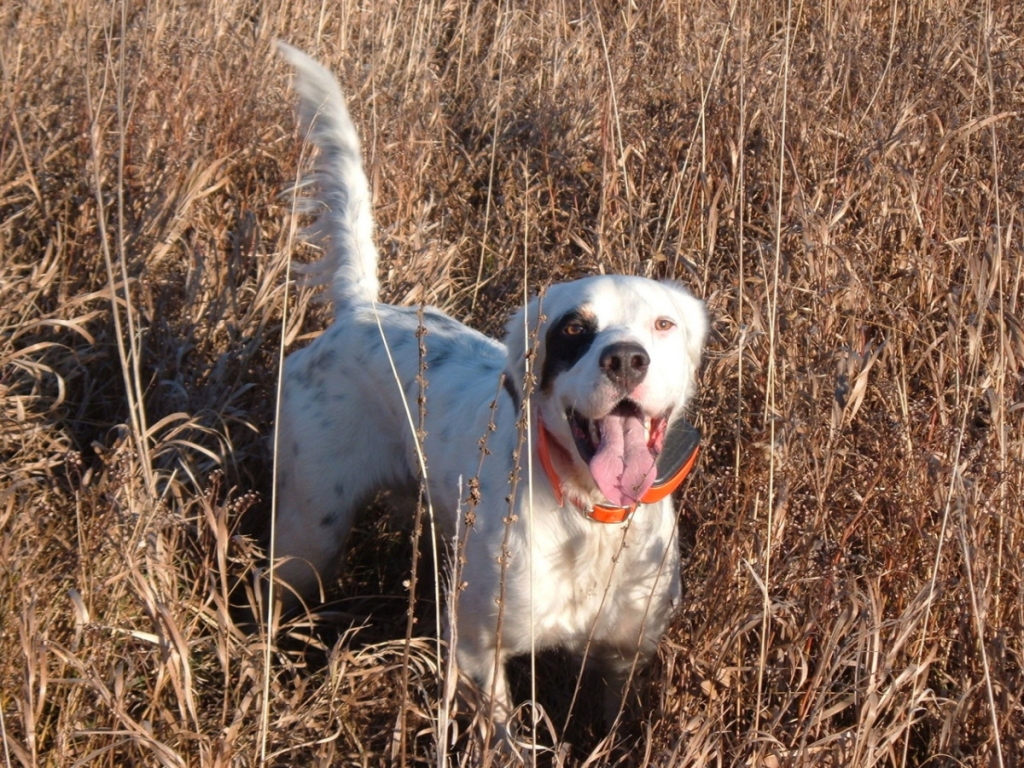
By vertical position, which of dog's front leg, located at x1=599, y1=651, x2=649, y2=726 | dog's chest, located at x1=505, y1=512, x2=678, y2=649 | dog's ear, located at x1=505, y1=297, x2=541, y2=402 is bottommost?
dog's front leg, located at x1=599, y1=651, x2=649, y2=726

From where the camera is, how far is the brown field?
2.25 metres

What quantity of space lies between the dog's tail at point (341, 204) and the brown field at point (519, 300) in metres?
0.39

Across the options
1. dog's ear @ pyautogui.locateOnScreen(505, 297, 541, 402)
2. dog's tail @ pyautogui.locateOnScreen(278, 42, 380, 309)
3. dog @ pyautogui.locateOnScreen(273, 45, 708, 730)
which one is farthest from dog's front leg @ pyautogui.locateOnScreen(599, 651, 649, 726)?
dog's tail @ pyautogui.locateOnScreen(278, 42, 380, 309)

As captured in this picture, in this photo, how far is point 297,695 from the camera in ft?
7.46

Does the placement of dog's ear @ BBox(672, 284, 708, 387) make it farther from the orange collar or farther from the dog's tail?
the dog's tail

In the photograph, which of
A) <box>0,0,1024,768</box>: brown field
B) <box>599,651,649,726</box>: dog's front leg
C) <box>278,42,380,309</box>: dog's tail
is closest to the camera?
<box>0,0,1024,768</box>: brown field

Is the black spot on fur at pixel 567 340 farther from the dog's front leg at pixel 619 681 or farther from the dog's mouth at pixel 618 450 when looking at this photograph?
the dog's front leg at pixel 619 681

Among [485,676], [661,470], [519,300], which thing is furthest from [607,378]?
[519,300]

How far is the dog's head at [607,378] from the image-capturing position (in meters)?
2.14

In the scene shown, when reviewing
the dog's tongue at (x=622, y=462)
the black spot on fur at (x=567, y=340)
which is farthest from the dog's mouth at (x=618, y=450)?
the black spot on fur at (x=567, y=340)

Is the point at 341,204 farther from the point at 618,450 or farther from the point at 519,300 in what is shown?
the point at 618,450

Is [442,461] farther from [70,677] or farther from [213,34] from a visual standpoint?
[213,34]

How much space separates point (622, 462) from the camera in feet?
7.24

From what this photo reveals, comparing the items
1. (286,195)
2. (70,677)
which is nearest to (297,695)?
(70,677)
